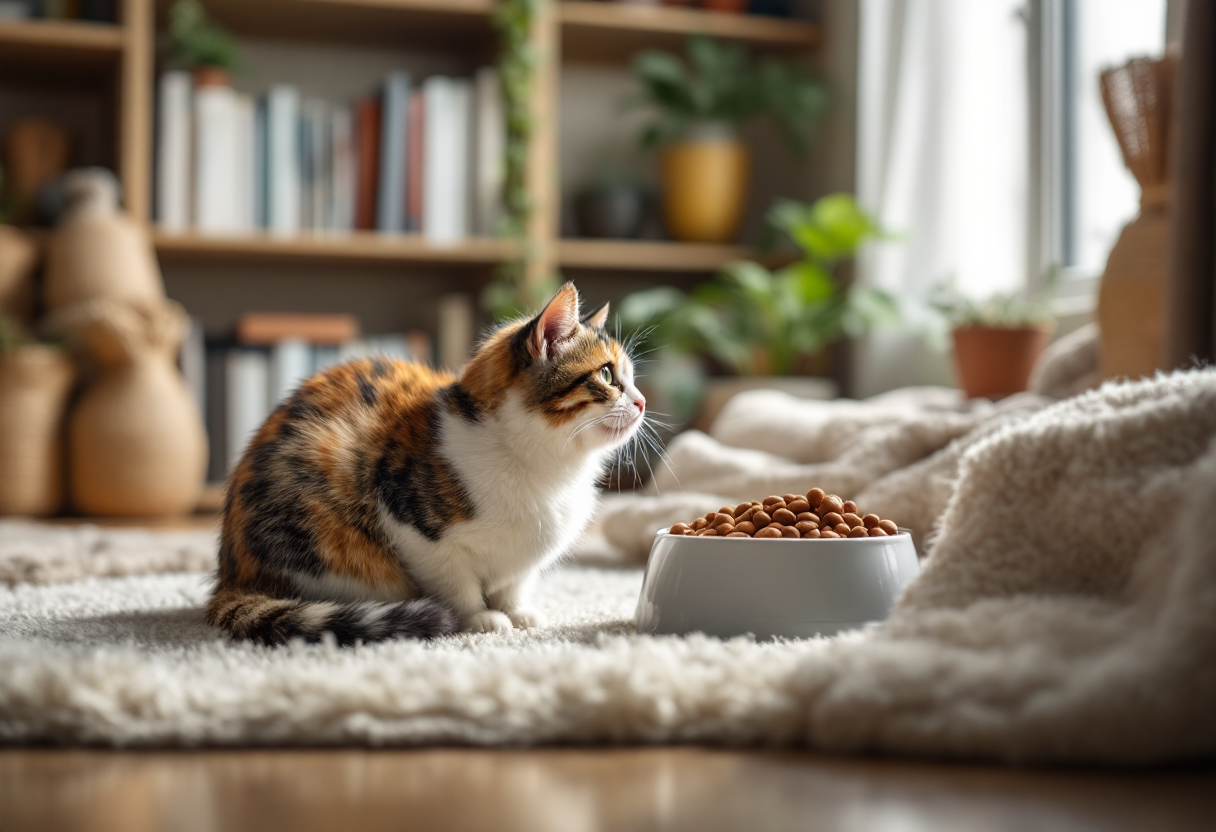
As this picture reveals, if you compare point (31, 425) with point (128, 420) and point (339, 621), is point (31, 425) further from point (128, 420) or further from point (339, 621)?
point (339, 621)

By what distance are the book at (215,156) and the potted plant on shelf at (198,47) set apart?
1.6 inches

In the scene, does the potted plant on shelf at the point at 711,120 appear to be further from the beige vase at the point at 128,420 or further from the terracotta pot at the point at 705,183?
the beige vase at the point at 128,420

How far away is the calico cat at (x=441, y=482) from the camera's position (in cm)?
119

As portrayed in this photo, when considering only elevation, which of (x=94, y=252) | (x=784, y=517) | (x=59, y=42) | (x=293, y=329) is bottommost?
(x=784, y=517)

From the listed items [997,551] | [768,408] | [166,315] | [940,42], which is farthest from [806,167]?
[997,551]

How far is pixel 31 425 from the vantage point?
273cm

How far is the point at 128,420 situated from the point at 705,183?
5.10 feet

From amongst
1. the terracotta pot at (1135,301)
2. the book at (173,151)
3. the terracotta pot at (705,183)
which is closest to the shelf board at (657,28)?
the terracotta pot at (705,183)

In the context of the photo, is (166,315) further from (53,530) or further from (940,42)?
(940,42)

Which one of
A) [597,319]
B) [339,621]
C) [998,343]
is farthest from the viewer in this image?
[998,343]

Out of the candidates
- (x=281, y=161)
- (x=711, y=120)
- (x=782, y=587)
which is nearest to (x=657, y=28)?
(x=711, y=120)

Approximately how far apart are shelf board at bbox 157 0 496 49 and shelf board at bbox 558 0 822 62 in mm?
251

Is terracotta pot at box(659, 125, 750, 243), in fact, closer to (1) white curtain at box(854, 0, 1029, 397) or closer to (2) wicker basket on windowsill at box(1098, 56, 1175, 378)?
(1) white curtain at box(854, 0, 1029, 397)

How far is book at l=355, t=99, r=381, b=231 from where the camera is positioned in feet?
10.2
